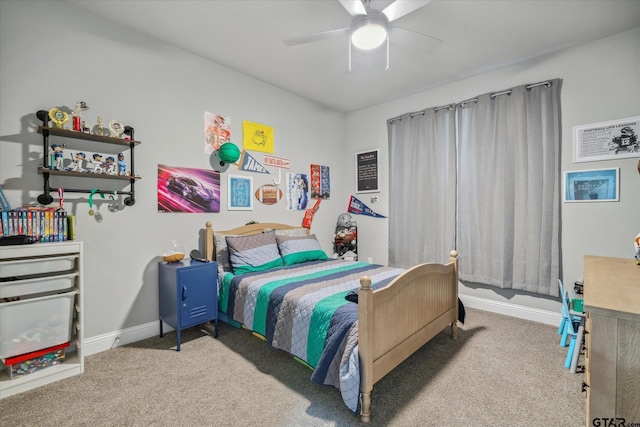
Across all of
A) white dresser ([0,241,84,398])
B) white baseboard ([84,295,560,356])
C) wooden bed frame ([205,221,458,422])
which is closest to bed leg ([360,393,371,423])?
wooden bed frame ([205,221,458,422])

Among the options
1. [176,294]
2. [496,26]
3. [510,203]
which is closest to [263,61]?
[496,26]

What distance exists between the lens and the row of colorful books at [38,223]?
183 centimetres

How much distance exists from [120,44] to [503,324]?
14.3ft

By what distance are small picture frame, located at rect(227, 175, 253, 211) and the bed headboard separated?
0.73 ft

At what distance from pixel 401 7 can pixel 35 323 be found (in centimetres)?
307

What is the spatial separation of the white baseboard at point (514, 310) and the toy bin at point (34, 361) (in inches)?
149

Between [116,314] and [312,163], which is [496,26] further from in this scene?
[116,314]

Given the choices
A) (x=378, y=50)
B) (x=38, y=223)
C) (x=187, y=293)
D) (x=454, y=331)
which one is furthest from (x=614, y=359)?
(x=38, y=223)

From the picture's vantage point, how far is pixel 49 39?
2.15 meters

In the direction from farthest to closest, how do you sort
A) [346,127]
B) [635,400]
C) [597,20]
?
[346,127], [597,20], [635,400]

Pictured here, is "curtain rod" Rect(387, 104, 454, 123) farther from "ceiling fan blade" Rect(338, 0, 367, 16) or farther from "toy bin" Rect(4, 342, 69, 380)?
"toy bin" Rect(4, 342, 69, 380)

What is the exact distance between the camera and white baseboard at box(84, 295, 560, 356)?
7.72 feet

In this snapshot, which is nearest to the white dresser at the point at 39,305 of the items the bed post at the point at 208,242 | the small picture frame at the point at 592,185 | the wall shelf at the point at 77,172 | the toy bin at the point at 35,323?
the toy bin at the point at 35,323

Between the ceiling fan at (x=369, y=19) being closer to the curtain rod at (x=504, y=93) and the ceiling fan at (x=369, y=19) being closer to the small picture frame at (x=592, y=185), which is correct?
the curtain rod at (x=504, y=93)
